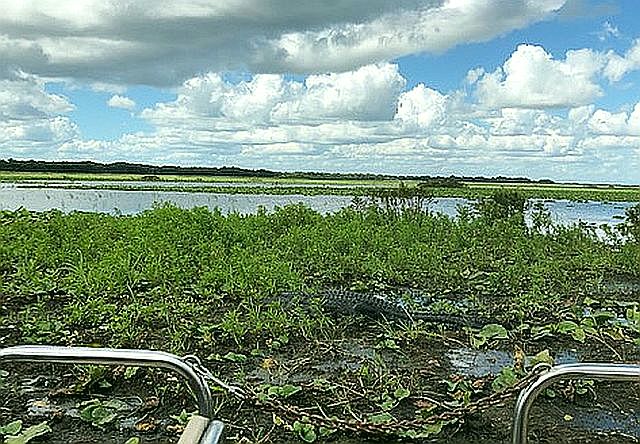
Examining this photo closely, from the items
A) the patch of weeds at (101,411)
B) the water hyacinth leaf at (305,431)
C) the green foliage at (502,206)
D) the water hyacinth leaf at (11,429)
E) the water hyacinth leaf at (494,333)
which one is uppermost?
the green foliage at (502,206)

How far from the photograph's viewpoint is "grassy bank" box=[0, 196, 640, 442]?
2.69 metres

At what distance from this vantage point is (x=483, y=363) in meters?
3.29

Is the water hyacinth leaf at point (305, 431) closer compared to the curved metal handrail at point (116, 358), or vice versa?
the curved metal handrail at point (116, 358)

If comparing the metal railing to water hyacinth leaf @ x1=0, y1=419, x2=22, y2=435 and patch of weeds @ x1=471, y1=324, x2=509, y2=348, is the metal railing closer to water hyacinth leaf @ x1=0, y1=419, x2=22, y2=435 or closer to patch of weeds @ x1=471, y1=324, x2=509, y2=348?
water hyacinth leaf @ x1=0, y1=419, x2=22, y2=435

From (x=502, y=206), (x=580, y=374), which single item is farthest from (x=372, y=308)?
(x=502, y=206)

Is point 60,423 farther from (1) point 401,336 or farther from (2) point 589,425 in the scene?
(2) point 589,425

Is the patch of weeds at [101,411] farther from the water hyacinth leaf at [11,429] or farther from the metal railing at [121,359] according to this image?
the metal railing at [121,359]

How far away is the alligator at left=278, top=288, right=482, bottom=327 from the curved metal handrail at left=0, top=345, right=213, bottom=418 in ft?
7.54

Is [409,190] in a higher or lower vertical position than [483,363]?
higher

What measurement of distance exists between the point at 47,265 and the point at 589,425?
3.77 metres

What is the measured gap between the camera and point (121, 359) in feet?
4.97

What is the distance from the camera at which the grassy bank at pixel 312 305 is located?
2.69 m

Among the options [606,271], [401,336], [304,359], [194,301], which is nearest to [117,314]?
[194,301]

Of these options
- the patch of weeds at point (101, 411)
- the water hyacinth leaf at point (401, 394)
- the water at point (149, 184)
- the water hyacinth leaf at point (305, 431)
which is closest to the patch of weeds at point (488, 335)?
the water hyacinth leaf at point (401, 394)
